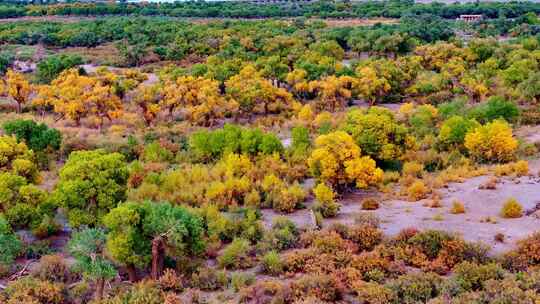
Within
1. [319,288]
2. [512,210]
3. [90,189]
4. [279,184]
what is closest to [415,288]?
[319,288]

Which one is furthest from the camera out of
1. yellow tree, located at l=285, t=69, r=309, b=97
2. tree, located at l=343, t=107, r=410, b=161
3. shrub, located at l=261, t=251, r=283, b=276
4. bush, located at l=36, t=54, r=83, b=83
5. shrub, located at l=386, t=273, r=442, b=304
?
bush, located at l=36, t=54, r=83, b=83

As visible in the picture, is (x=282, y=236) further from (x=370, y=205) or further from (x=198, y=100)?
(x=198, y=100)

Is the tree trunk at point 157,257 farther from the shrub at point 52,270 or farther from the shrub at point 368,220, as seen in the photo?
A: the shrub at point 368,220

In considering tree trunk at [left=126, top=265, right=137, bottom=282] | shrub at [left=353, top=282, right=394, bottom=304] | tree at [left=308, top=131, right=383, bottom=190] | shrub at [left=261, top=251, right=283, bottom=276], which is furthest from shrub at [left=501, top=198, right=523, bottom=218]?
tree trunk at [left=126, top=265, right=137, bottom=282]

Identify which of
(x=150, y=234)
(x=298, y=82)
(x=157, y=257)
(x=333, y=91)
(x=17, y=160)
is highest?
(x=17, y=160)

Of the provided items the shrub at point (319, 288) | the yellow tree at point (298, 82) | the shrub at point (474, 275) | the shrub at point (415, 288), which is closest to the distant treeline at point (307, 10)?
the yellow tree at point (298, 82)

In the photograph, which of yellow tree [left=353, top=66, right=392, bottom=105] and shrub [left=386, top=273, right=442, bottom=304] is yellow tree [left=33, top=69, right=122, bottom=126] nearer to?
yellow tree [left=353, top=66, right=392, bottom=105]
